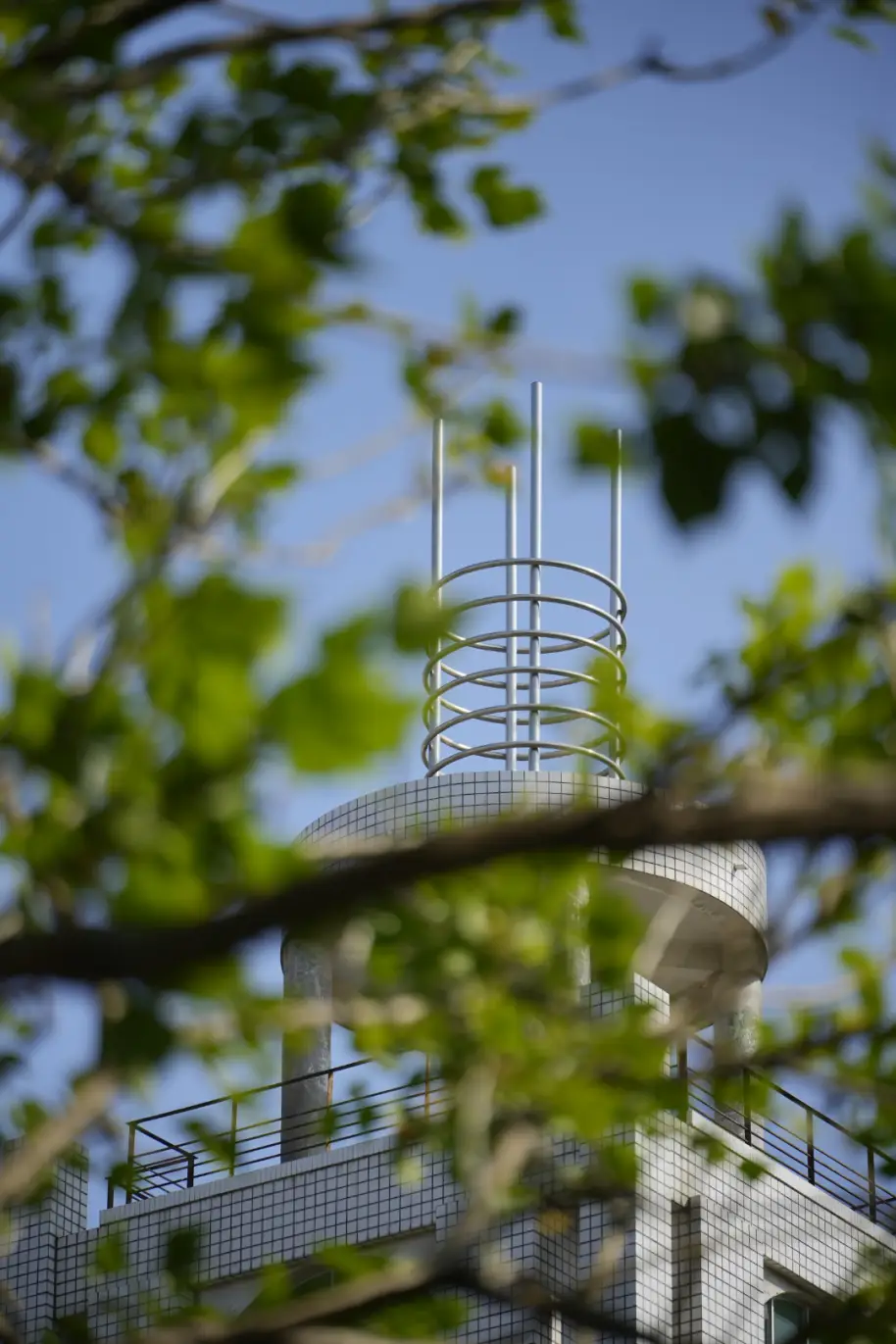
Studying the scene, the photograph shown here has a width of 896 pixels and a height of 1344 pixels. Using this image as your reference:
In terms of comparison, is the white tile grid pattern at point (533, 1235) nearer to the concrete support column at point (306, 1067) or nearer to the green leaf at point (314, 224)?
the concrete support column at point (306, 1067)

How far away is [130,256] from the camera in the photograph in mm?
3721

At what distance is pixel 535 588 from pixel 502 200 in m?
12.8

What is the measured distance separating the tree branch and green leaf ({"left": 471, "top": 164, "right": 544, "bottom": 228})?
2047mm

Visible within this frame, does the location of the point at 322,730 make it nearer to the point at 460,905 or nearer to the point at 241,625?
the point at 241,625

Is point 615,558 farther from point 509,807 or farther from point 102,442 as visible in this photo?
point 102,442

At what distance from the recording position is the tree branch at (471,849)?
2.11 m

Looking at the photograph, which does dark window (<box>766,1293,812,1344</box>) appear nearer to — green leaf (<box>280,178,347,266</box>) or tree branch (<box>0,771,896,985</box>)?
green leaf (<box>280,178,347,266</box>)

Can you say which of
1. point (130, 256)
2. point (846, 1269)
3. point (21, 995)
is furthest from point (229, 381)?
point (846, 1269)

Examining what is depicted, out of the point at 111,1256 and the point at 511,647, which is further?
the point at 511,647

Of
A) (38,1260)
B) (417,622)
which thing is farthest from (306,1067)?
(417,622)

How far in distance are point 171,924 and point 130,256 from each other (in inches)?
57.3

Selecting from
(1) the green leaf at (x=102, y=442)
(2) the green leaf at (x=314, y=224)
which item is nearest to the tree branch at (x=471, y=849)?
(2) the green leaf at (x=314, y=224)

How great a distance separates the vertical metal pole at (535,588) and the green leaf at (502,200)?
12.1m

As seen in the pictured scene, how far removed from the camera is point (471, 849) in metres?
2.28
